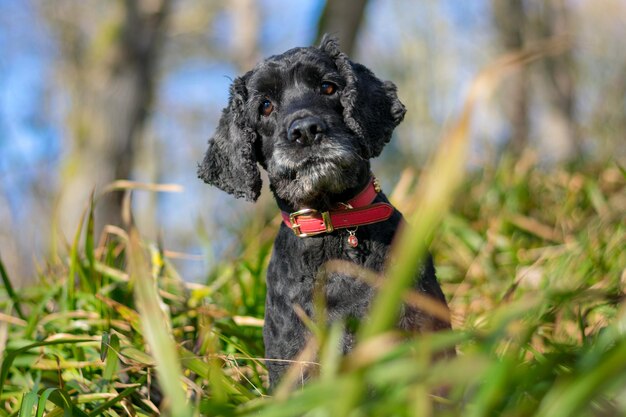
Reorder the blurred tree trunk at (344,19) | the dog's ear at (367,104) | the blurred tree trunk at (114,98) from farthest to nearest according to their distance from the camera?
the blurred tree trunk at (114,98) < the blurred tree trunk at (344,19) < the dog's ear at (367,104)

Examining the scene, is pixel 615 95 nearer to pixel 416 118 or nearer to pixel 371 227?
pixel 416 118

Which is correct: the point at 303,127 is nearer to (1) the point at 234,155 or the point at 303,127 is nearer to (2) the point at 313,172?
(2) the point at 313,172

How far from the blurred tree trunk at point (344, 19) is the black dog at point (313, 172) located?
156 inches

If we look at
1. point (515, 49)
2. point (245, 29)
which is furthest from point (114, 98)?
point (245, 29)

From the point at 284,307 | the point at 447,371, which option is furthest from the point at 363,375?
the point at 284,307

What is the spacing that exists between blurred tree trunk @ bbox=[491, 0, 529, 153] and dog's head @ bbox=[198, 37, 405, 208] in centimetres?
794

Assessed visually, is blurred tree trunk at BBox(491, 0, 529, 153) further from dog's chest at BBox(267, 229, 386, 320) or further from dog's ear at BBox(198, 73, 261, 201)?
dog's chest at BBox(267, 229, 386, 320)

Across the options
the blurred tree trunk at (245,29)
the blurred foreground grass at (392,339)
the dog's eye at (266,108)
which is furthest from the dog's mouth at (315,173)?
the blurred tree trunk at (245,29)

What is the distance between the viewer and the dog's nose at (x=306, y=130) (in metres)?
2.94

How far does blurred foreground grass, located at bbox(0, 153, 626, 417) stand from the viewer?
1538 millimetres

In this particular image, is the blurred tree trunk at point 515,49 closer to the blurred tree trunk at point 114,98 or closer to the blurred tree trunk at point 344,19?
the blurred tree trunk at point 344,19

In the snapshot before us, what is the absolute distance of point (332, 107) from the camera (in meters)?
3.24

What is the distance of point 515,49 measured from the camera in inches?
433

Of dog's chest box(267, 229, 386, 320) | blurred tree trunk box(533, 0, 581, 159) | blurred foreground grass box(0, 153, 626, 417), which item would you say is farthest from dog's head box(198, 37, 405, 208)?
blurred tree trunk box(533, 0, 581, 159)
